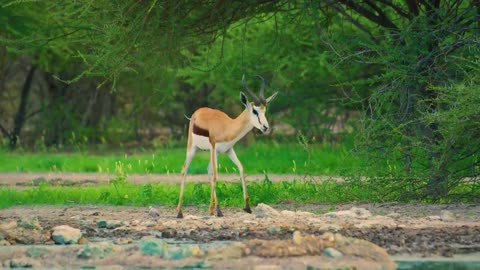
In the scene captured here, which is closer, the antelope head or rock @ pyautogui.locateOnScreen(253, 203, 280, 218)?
rock @ pyautogui.locateOnScreen(253, 203, 280, 218)

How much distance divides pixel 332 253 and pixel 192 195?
630 centimetres

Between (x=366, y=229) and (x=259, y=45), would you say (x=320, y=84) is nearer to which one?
(x=259, y=45)

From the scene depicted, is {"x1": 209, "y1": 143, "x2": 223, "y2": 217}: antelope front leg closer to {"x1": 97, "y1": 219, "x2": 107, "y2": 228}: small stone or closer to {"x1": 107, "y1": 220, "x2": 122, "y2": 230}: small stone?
{"x1": 107, "y1": 220, "x2": 122, "y2": 230}: small stone

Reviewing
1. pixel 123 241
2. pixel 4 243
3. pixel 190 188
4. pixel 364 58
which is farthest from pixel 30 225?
pixel 364 58

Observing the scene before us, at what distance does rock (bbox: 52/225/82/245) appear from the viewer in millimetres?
12047

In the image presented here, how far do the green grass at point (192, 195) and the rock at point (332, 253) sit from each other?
5140mm

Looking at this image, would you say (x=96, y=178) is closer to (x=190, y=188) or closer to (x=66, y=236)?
(x=190, y=188)

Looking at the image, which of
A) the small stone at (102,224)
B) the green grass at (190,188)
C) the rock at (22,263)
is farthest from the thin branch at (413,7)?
the rock at (22,263)

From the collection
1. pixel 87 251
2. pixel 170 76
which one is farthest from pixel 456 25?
pixel 170 76

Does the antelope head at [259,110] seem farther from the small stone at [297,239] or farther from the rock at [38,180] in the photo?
the rock at [38,180]

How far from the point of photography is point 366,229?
12.7 meters

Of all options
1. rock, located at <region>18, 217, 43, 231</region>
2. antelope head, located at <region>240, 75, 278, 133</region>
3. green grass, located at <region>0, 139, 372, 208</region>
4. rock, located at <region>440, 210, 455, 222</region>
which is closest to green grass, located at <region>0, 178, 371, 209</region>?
green grass, located at <region>0, 139, 372, 208</region>

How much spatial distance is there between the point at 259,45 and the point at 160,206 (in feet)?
32.6

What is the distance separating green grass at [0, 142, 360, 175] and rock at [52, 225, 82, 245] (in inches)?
365
